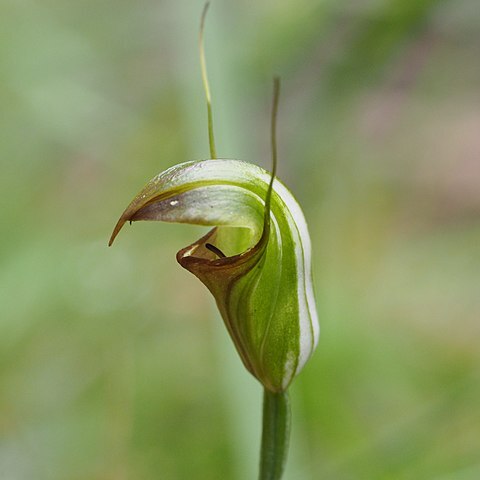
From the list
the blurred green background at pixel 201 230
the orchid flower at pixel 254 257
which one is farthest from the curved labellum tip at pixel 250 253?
the blurred green background at pixel 201 230

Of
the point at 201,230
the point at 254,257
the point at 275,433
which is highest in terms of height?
the point at 201,230

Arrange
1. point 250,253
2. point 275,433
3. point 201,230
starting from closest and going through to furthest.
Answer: point 250,253, point 275,433, point 201,230

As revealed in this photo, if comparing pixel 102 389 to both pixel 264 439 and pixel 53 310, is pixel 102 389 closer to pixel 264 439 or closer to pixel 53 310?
pixel 53 310

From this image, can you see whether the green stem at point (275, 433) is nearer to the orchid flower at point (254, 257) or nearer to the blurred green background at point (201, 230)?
the orchid flower at point (254, 257)

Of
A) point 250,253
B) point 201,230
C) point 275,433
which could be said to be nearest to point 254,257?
point 250,253

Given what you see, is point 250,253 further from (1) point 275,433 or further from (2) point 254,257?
(1) point 275,433

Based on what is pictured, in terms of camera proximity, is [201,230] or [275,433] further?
[201,230]

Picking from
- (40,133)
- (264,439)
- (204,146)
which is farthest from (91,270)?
(264,439)
